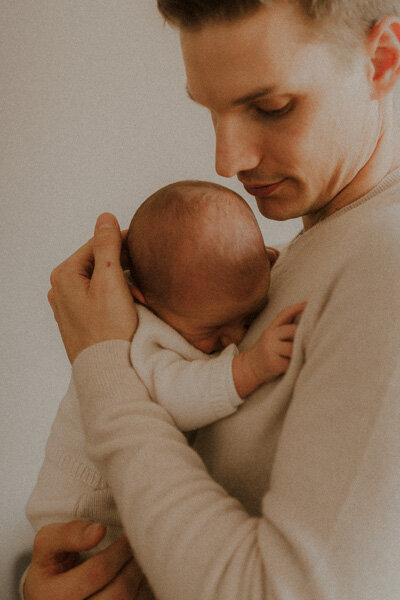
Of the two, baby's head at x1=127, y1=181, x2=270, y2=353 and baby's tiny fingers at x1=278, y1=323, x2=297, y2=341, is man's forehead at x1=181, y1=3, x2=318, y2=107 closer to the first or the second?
baby's head at x1=127, y1=181, x2=270, y2=353

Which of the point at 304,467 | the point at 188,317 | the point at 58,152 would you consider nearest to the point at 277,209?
the point at 188,317

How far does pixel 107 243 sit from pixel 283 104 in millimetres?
430

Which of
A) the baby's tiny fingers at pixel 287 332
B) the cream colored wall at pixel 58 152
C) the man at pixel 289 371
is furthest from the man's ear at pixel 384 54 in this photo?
the cream colored wall at pixel 58 152

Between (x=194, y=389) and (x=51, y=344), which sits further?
(x=51, y=344)

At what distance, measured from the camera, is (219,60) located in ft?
2.09

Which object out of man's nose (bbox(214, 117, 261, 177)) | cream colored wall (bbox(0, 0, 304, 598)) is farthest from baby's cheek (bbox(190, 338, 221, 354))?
cream colored wall (bbox(0, 0, 304, 598))

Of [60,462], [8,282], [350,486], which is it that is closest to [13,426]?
[8,282]

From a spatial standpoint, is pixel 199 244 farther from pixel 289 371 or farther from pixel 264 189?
pixel 289 371

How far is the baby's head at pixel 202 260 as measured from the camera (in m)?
0.82

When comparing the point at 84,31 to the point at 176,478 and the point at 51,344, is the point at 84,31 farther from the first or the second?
the point at 176,478

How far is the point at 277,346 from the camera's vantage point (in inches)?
25.5

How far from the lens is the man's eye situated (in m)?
0.68

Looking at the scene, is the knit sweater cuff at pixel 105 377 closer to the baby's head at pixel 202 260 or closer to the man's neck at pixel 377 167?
the baby's head at pixel 202 260

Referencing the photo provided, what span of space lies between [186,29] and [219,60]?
0.24 ft
